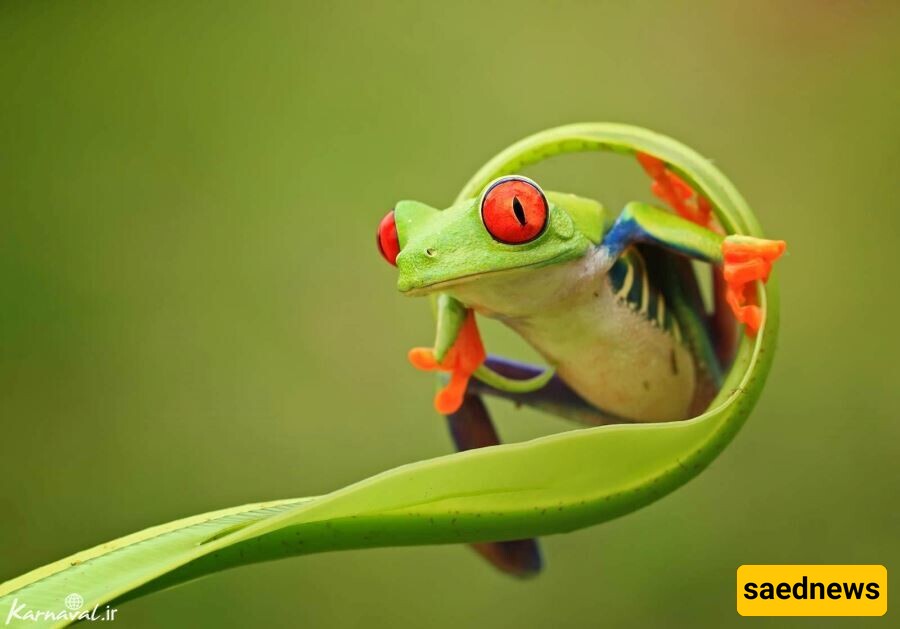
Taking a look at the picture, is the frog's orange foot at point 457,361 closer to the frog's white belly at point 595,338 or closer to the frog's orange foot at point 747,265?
the frog's white belly at point 595,338

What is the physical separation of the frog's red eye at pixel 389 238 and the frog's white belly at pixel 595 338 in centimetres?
6

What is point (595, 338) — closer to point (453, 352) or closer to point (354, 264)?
point (453, 352)

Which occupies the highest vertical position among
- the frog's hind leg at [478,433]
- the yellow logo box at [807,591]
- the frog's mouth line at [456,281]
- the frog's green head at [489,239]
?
the frog's green head at [489,239]

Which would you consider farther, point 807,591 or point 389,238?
→ point 807,591

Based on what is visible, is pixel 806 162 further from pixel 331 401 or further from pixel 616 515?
pixel 616 515

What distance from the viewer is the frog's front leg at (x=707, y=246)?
68 cm

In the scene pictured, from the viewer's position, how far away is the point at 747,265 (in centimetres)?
68

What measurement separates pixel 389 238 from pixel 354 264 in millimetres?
1138

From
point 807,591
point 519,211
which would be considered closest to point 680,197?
point 519,211

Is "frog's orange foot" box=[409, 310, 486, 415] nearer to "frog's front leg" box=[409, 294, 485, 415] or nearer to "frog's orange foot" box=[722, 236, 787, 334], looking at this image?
"frog's front leg" box=[409, 294, 485, 415]

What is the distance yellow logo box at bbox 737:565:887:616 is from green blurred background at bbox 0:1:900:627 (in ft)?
1.24

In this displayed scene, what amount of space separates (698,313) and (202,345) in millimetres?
1296

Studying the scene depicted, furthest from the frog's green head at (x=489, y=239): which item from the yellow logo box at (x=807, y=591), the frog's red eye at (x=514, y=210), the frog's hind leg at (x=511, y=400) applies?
the yellow logo box at (x=807, y=591)

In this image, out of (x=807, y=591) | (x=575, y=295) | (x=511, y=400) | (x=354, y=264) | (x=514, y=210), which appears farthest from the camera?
(x=354, y=264)
